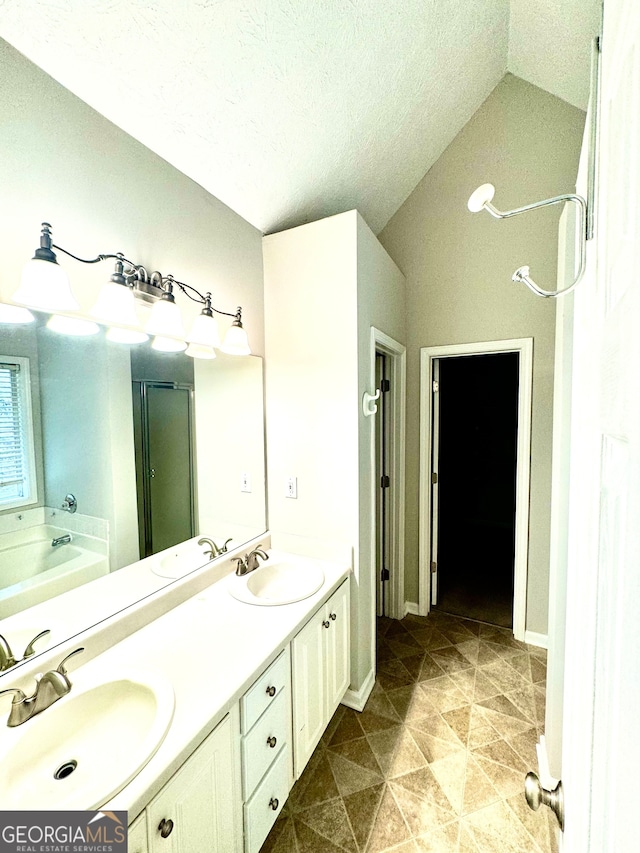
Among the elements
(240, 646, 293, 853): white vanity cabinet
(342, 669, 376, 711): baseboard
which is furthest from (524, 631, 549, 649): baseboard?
(240, 646, 293, 853): white vanity cabinet

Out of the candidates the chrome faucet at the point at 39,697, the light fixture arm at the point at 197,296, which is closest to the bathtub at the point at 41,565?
the chrome faucet at the point at 39,697

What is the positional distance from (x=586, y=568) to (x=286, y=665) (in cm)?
116

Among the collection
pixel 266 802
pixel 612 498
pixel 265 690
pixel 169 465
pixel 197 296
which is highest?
pixel 197 296

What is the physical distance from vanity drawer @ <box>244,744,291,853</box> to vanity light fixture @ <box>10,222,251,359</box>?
1648 mm

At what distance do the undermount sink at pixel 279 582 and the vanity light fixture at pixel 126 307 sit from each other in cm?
110

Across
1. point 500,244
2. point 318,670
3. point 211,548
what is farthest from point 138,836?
point 500,244

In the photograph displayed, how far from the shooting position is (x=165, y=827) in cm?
79

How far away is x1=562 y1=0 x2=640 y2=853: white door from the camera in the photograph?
0.86ft

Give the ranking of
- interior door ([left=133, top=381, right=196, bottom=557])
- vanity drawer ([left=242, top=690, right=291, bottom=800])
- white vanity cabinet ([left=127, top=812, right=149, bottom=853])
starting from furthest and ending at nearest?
interior door ([left=133, top=381, right=196, bottom=557]), vanity drawer ([left=242, top=690, right=291, bottom=800]), white vanity cabinet ([left=127, top=812, right=149, bottom=853])

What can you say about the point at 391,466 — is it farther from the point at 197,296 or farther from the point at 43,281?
the point at 43,281

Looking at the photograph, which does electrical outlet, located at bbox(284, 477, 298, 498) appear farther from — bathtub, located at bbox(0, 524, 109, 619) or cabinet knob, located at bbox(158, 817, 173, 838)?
cabinet knob, located at bbox(158, 817, 173, 838)

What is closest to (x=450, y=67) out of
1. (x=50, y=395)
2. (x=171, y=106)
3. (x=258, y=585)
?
(x=171, y=106)

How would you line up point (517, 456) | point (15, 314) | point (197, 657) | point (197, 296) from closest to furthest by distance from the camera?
point (15, 314), point (197, 657), point (197, 296), point (517, 456)

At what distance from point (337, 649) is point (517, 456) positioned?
1.65 m
